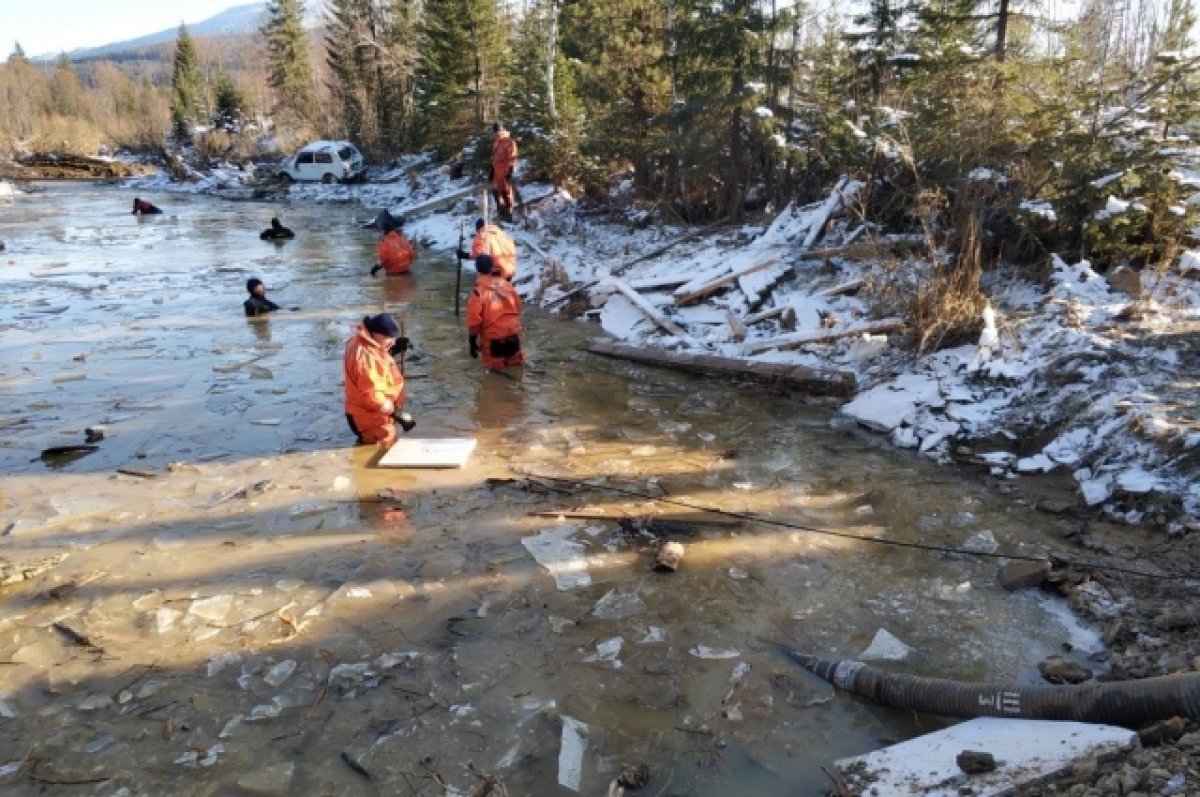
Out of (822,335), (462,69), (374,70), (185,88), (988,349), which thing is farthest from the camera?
(185,88)

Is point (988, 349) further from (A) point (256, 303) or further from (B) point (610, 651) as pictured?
(A) point (256, 303)

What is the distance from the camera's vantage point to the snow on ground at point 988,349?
5961 mm

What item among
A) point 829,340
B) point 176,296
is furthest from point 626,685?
point 176,296

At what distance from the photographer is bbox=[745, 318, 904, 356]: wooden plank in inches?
340

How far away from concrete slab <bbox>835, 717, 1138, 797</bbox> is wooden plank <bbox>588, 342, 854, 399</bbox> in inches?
197

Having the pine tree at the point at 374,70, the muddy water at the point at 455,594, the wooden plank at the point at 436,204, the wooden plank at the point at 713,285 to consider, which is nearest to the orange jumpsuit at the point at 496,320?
the muddy water at the point at 455,594

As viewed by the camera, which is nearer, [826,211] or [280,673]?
[280,673]

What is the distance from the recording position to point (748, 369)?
8844mm

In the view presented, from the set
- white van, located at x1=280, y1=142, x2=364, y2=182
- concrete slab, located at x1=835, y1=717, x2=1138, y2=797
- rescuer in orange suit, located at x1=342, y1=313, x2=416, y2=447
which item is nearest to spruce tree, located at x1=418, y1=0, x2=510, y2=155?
white van, located at x1=280, y1=142, x2=364, y2=182

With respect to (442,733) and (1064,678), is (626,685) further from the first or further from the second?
(1064,678)

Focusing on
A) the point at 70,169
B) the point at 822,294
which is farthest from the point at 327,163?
the point at 822,294

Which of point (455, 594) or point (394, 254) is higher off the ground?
point (394, 254)

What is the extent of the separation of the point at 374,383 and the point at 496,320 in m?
2.41

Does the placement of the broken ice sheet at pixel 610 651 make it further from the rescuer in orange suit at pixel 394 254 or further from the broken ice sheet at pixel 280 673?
the rescuer in orange suit at pixel 394 254
